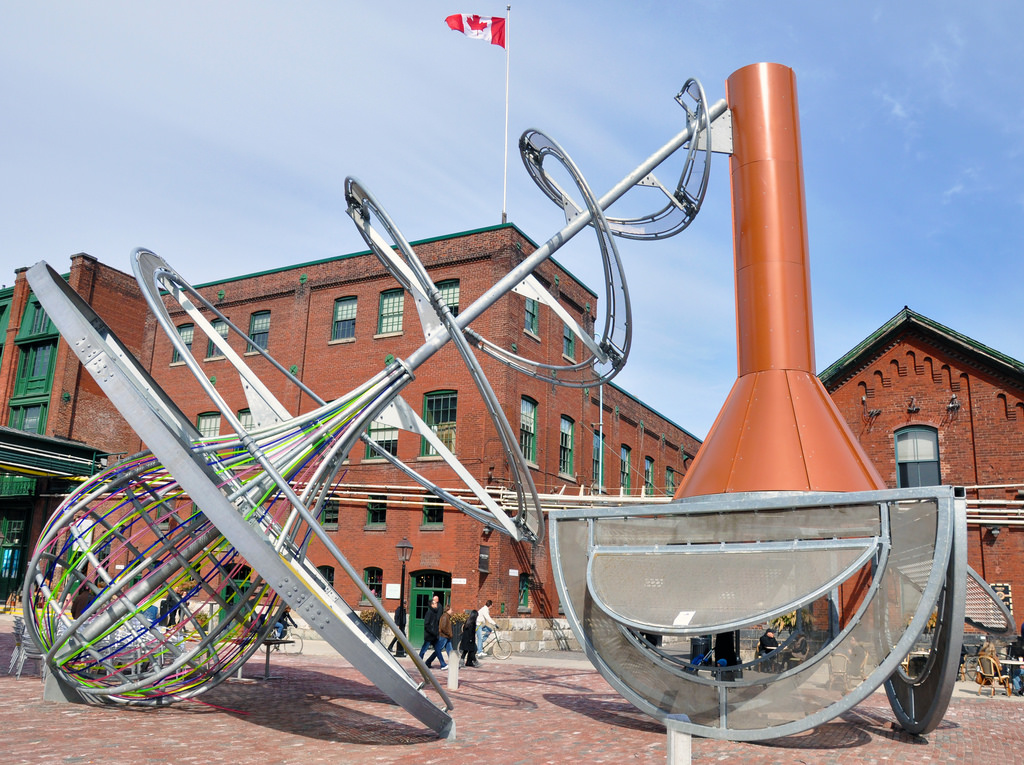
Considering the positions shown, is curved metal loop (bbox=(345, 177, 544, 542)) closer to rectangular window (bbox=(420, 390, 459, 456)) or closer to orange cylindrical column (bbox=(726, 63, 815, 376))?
orange cylindrical column (bbox=(726, 63, 815, 376))

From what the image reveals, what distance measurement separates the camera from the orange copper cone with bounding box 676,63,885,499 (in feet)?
42.6

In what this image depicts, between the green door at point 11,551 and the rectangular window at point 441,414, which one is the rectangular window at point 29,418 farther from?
the rectangular window at point 441,414

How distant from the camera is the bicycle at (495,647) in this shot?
2480 centimetres

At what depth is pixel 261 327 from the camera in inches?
1396

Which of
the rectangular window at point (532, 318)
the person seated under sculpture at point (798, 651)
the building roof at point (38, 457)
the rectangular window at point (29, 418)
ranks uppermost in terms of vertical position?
the rectangular window at point (532, 318)

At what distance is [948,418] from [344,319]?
841 inches

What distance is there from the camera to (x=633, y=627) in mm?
10531

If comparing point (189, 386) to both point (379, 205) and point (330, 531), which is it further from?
point (379, 205)

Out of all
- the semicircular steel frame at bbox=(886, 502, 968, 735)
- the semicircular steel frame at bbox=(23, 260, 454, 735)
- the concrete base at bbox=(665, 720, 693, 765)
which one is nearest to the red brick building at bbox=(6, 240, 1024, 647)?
the semicircular steel frame at bbox=(886, 502, 968, 735)

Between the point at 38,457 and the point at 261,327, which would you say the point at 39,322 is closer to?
the point at 261,327

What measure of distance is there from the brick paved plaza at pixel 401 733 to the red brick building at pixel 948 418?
970 centimetres

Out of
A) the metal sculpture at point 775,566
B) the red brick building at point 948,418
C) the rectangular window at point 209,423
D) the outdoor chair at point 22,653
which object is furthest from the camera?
the rectangular window at point 209,423

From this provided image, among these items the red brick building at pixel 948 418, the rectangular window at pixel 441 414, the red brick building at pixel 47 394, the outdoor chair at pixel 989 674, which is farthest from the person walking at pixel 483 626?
the red brick building at pixel 47 394

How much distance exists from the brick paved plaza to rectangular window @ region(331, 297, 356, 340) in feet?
62.2
